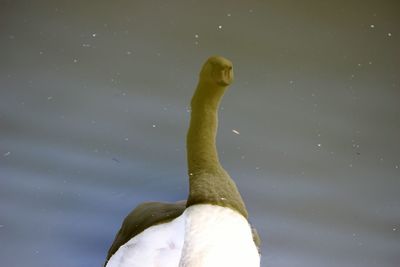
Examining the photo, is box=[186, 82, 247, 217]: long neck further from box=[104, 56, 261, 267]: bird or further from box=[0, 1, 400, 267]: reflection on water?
A: box=[0, 1, 400, 267]: reflection on water

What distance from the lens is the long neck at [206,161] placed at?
972 mm

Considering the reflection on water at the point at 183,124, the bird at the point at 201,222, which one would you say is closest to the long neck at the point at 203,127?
the bird at the point at 201,222

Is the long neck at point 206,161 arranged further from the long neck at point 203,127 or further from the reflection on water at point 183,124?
the reflection on water at point 183,124

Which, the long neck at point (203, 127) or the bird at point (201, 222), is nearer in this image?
the bird at point (201, 222)

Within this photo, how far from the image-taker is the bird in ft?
2.91

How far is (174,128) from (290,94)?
0.95ft

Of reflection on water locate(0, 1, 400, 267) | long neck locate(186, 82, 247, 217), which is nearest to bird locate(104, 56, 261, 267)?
long neck locate(186, 82, 247, 217)

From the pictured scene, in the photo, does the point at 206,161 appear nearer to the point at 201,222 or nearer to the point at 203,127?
the point at 203,127

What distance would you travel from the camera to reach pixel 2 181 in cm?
134

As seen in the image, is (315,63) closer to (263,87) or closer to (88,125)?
(263,87)

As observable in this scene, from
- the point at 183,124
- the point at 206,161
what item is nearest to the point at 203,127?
the point at 206,161

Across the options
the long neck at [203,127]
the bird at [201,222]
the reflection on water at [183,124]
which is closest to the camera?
the bird at [201,222]

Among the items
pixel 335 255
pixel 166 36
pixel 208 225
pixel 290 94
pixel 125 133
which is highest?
pixel 166 36

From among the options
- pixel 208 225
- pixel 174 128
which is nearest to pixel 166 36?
pixel 174 128
